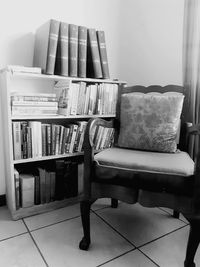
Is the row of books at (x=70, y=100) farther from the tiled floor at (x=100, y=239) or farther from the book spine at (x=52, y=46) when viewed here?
the tiled floor at (x=100, y=239)

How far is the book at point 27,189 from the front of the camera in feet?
4.97

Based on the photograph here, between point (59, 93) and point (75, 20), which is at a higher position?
point (75, 20)

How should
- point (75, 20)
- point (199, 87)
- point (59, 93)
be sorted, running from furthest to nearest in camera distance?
point (75, 20) < point (59, 93) < point (199, 87)

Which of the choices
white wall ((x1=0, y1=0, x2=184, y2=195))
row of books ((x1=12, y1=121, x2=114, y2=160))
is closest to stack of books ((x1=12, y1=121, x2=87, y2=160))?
row of books ((x1=12, y1=121, x2=114, y2=160))

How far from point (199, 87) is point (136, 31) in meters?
0.83

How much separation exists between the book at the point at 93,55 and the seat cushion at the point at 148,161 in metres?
0.65

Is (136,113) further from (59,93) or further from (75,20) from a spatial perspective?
(75,20)

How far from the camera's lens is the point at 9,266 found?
43.4 inches

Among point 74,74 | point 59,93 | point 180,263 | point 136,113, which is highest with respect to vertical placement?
point 74,74

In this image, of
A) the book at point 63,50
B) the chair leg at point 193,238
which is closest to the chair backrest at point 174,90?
the book at point 63,50

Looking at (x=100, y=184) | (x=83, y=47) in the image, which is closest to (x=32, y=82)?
(x=83, y=47)

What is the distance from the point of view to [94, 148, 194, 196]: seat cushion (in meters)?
1.04

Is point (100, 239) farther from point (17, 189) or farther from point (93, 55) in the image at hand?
point (93, 55)

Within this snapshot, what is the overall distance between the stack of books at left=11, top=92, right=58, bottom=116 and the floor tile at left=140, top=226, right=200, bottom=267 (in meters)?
1.06
